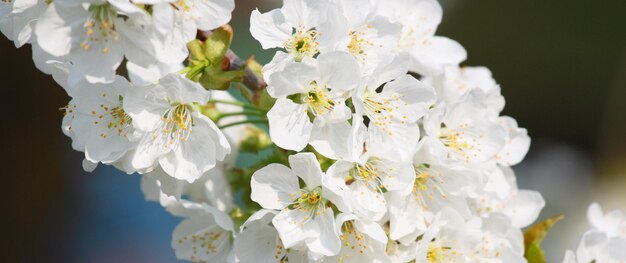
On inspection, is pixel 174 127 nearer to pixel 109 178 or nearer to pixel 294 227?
pixel 294 227

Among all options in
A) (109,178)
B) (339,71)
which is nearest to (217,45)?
(339,71)

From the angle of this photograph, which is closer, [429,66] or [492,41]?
[429,66]

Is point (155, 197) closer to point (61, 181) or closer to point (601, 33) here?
point (61, 181)

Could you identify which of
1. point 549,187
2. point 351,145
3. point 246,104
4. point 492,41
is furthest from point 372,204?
point 492,41

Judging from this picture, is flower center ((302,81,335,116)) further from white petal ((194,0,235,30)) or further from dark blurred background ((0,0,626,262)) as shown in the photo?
dark blurred background ((0,0,626,262))

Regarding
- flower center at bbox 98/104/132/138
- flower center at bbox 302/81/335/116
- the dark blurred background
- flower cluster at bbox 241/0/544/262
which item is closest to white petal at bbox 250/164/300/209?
flower cluster at bbox 241/0/544/262
